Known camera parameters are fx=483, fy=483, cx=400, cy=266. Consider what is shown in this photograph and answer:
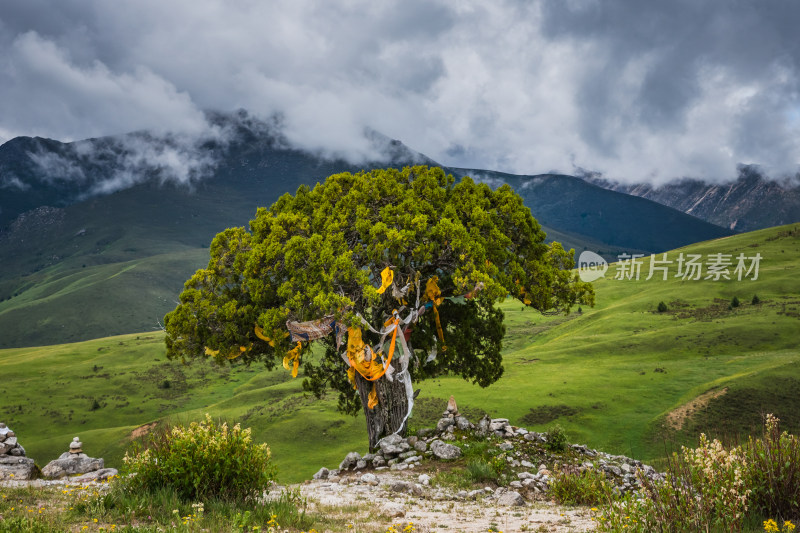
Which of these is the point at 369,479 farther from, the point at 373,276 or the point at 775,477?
the point at 775,477

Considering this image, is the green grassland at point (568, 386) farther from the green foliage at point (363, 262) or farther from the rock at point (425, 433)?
the rock at point (425, 433)

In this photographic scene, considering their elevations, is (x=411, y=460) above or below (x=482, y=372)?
below

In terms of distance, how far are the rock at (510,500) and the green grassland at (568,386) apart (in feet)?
15.8

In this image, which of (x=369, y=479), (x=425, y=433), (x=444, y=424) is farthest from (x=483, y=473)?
(x=425, y=433)

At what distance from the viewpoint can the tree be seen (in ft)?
55.1

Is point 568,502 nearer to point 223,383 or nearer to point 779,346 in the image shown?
point 779,346

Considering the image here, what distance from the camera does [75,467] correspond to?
1460 centimetres

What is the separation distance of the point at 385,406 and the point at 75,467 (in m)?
10.2

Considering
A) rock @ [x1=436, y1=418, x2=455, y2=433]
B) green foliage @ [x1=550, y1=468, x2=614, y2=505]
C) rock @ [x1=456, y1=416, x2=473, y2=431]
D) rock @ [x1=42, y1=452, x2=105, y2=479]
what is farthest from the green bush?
rock @ [x1=456, y1=416, x2=473, y2=431]

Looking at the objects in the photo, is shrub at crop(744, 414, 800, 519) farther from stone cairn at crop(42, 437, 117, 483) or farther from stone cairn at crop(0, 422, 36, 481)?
stone cairn at crop(0, 422, 36, 481)

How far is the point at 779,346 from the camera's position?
49844mm

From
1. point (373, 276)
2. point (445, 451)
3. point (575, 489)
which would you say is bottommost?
point (445, 451)

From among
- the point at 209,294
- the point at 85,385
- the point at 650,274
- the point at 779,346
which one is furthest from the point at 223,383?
the point at 650,274

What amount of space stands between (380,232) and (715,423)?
27725mm
